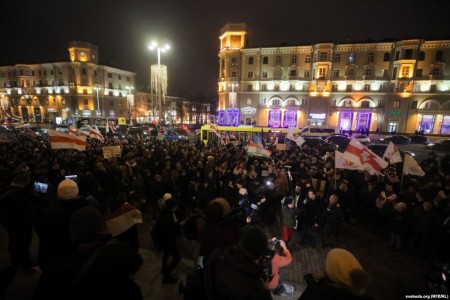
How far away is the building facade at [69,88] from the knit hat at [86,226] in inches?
2681

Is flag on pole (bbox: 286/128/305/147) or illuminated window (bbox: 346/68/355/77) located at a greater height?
illuminated window (bbox: 346/68/355/77)

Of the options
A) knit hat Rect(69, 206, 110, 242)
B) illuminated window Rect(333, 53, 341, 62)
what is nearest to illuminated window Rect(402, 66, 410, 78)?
illuminated window Rect(333, 53, 341, 62)

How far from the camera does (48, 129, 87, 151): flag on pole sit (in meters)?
9.12

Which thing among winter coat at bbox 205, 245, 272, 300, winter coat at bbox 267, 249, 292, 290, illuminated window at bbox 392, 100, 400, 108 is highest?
illuminated window at bbox 392, 100, 400, 108

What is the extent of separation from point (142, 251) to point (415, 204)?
24.9 ft

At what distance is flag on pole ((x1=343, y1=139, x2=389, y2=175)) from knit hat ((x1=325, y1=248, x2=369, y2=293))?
6.55 meters

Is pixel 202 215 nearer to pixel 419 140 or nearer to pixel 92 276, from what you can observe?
pixel 92 276

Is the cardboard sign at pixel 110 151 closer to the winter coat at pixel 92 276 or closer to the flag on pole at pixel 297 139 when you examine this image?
the winter coat at pixel 92 276

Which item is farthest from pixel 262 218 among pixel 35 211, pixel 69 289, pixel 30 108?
pixel 30 108

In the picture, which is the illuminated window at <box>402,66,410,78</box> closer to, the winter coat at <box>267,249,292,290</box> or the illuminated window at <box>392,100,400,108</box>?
the illuminated window at <box>392,100,400,108</box>

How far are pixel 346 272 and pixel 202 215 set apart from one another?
105 inches

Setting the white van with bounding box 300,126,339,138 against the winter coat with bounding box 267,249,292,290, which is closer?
the winter coat with bounding box 267,249,292,290

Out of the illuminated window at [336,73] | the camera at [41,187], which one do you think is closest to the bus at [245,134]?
the camera at [41,187]

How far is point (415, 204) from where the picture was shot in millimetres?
6875
